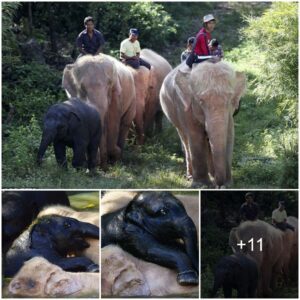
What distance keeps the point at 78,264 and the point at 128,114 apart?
4.88m

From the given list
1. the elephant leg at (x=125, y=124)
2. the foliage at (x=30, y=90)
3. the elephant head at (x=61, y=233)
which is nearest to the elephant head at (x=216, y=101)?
the elephant head at (x=61, y=233)

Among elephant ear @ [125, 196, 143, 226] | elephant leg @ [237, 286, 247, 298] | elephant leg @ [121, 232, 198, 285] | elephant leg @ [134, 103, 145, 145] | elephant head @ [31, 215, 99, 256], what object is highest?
elephant leg @ [134, 103, 145, 145]

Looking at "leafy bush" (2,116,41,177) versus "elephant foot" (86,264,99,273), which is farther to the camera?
"leafy bush" (2,116,41,177)

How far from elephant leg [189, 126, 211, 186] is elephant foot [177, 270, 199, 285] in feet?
6.39

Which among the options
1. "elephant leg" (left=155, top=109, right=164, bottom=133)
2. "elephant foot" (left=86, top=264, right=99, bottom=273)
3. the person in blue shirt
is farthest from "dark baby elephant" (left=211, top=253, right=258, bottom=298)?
"elephant leg" (left=155, top=109, right=164, bottom=133)

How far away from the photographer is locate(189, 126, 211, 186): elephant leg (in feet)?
42.1

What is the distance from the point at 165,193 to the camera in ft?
37.1

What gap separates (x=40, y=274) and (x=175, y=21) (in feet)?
34.5

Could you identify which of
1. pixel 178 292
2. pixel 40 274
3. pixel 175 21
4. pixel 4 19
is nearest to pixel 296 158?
pixel 178 292

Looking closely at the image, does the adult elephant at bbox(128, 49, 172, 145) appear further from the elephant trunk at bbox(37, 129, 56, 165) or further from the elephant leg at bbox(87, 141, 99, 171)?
the elephant trunk at bbox(37, 129, 56, 165)

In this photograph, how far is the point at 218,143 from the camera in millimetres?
12258

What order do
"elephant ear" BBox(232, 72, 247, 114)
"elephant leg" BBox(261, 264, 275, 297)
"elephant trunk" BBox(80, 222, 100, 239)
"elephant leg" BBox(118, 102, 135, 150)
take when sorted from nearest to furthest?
"elephant trunk" BBox(80, 222, 100, 239) → "elephant leg" BBox(261, 264, 275, 297) → "elephant ear" BBox(232, 72, 247, 114) → "elephant leg" BBox(118, 102, 135, 150)

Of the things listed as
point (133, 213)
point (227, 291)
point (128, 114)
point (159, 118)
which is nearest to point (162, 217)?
point (133, 213)

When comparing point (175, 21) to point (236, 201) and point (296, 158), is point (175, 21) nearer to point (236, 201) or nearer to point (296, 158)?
point (296, 158)
